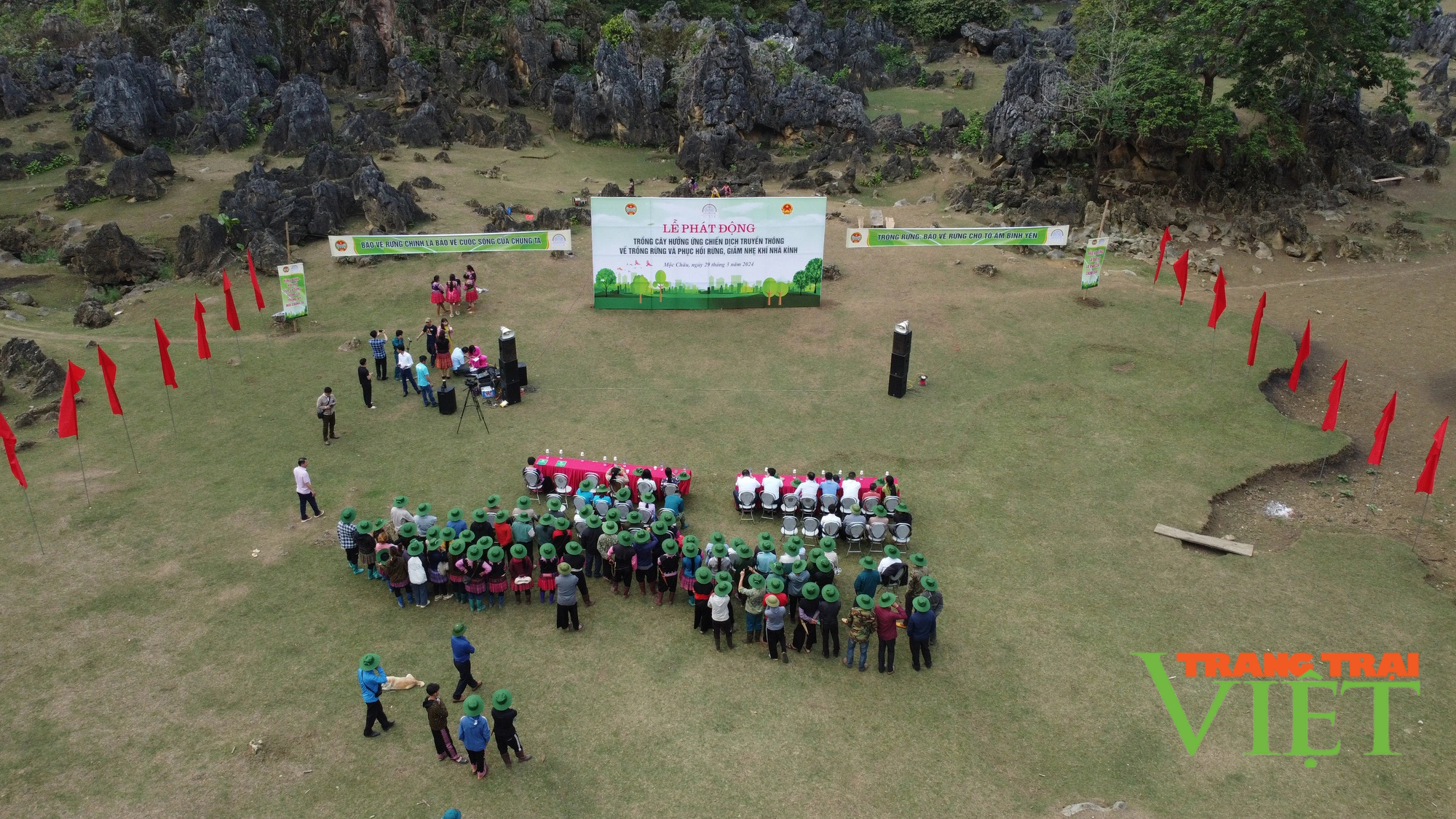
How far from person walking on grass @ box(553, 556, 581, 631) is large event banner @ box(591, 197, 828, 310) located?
13.2 metres

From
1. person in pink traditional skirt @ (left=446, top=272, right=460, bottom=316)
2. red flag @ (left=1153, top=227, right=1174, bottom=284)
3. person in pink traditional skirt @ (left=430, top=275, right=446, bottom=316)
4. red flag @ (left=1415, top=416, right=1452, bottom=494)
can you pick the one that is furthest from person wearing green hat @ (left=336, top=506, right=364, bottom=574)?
red flag @ (left=1153, top=227, right=1174, bottom=284)

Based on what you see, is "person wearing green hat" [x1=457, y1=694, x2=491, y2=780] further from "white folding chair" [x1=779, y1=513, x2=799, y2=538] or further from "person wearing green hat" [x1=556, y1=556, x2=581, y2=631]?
"white folding chair" [x1=779, y1=513, x2=799, y2=538]

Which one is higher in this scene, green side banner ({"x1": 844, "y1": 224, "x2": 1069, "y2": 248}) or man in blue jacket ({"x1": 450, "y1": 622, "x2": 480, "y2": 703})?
green side banner ({"x1": 844, "y1": 224, "x2": 1069, "y2": 248})

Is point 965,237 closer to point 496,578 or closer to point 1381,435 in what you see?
Result: point 1381,435

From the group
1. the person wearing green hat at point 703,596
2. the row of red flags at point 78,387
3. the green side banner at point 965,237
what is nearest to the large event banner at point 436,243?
the row of red flags at point 78,387

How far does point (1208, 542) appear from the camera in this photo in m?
16.2

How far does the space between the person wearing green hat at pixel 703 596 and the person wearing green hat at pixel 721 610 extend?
0.08 m

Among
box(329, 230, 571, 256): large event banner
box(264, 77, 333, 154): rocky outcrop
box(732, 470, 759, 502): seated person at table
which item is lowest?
box(732, 470, 759, 502): seated person at table

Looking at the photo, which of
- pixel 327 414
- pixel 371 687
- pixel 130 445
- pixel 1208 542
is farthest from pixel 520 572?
pixel 1208 542

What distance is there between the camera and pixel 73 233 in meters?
34.1

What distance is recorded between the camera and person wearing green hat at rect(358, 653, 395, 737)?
1139 centimetres

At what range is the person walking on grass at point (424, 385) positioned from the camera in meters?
20.6

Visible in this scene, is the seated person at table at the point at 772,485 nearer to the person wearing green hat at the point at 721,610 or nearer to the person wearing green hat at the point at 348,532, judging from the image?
the person wearing green hat at the point at 721,610

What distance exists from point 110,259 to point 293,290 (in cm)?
1004
